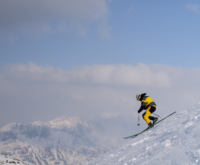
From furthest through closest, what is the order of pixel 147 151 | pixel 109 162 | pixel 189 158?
1. pixel 109 162
2. pixel 147 151
3. pixel 189 158

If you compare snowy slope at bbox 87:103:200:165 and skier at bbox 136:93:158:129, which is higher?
skier at bbox 136:93:158:129

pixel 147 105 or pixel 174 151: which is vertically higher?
pixel 147 105

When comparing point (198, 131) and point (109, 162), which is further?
point (109, 162)

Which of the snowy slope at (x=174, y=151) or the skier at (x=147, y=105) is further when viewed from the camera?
the skier at (x=147, y=105)

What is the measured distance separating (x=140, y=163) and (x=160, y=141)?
1.83 meters

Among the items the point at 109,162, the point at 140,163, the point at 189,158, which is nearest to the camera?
the point at 189,158

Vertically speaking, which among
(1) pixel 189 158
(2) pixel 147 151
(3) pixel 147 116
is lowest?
(1) pixel 189 158

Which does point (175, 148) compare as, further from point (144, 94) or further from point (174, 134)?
A: point (144, 94)

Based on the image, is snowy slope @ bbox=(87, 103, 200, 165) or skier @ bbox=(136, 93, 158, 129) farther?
skier @ bbox=(136, 93, 158, 129)

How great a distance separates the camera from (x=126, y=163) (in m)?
10.0

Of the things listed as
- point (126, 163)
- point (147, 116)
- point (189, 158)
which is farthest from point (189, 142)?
point (147, 116)

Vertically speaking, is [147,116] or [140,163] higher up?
[147,116]

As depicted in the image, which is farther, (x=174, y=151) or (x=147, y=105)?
(x=147, y=105)

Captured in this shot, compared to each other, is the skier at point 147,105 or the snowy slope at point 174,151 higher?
the skier at point 147,105
